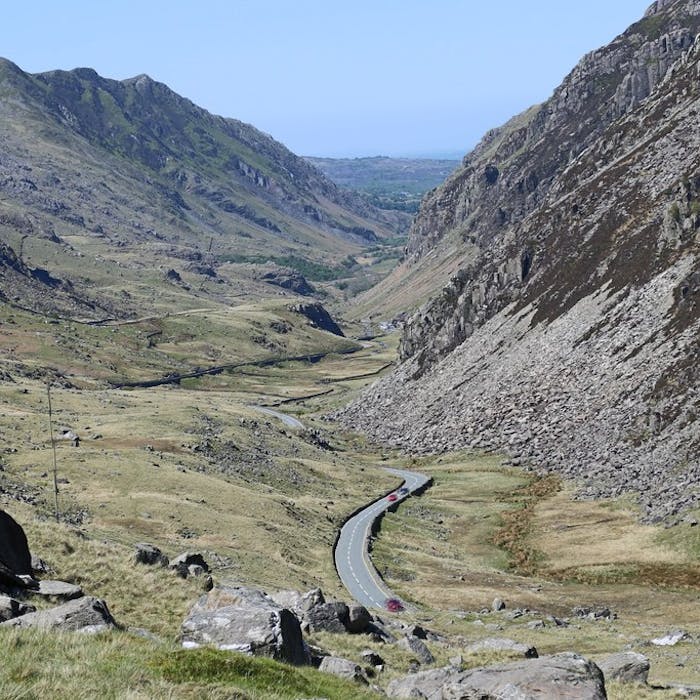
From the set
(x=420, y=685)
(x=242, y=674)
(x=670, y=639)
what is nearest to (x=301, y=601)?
(x=420, y=685)

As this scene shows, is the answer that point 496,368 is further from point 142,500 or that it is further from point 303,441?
point 142,500

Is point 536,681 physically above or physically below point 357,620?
above

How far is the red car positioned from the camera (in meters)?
72.0

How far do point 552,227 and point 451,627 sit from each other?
422 feet

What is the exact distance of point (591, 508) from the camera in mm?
103812

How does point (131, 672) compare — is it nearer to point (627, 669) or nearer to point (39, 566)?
point (39, 566)

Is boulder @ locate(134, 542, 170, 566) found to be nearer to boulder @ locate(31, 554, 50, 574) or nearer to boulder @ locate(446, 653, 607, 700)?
boulder @ locate(31, 554, 50, 574)

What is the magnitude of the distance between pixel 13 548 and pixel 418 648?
59.3 ft

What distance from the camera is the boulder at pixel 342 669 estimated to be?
29469 millimetres

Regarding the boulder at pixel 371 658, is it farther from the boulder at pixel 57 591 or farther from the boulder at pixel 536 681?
the boulder at pixel 57 591

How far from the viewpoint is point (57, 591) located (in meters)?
31.5

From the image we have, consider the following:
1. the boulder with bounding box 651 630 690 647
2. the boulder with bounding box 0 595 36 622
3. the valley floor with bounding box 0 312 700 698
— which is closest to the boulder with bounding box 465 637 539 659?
the valley floor with bounding box 0 312 700 698

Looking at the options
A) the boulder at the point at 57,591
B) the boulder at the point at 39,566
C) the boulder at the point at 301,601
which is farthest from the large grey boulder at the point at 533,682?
the boulder at the point at 39,566

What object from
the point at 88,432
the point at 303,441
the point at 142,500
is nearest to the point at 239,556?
the point at 142,500
